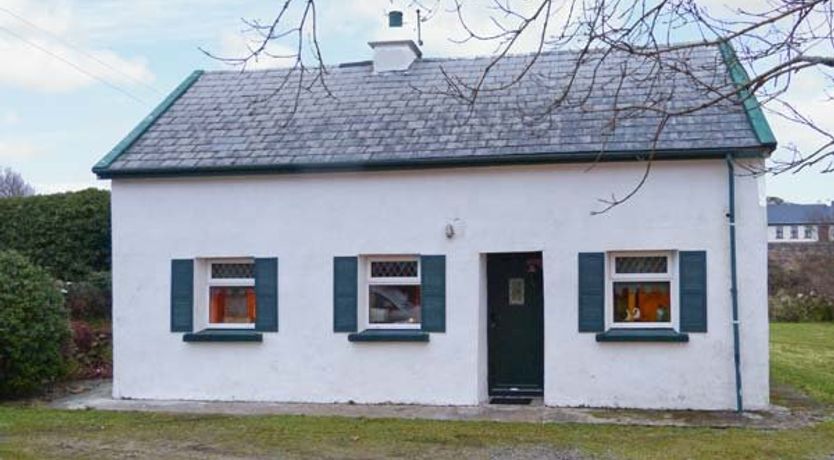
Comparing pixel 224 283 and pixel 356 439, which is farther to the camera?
pixel 224 283

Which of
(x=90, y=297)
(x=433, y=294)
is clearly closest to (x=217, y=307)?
(x=433, y=294)

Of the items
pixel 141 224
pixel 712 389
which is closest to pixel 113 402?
pixel 141 224

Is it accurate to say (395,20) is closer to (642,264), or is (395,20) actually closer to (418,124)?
(418,124)

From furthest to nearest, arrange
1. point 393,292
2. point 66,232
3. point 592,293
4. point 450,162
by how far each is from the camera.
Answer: point 66,232 < point 393,292 < point 450,162 < point 592,293

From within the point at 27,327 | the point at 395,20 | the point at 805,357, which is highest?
the point at 395,20

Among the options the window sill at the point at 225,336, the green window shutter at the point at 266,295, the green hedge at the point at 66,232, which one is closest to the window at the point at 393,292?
the green window shutter at the point at 266,295

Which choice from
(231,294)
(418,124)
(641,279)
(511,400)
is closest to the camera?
(641,279)

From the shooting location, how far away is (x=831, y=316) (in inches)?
1246

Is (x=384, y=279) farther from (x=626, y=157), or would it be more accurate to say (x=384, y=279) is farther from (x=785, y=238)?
(x=785, y=238)

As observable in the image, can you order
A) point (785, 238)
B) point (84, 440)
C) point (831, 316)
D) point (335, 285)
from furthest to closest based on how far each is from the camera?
point (785, 238), point (831, 316), point (335, 285), point (84, 440)

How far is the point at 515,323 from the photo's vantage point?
14.4 meters

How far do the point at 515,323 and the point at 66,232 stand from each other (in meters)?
11.9

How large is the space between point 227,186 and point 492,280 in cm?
431

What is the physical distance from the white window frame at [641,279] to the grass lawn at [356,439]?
2005mm
